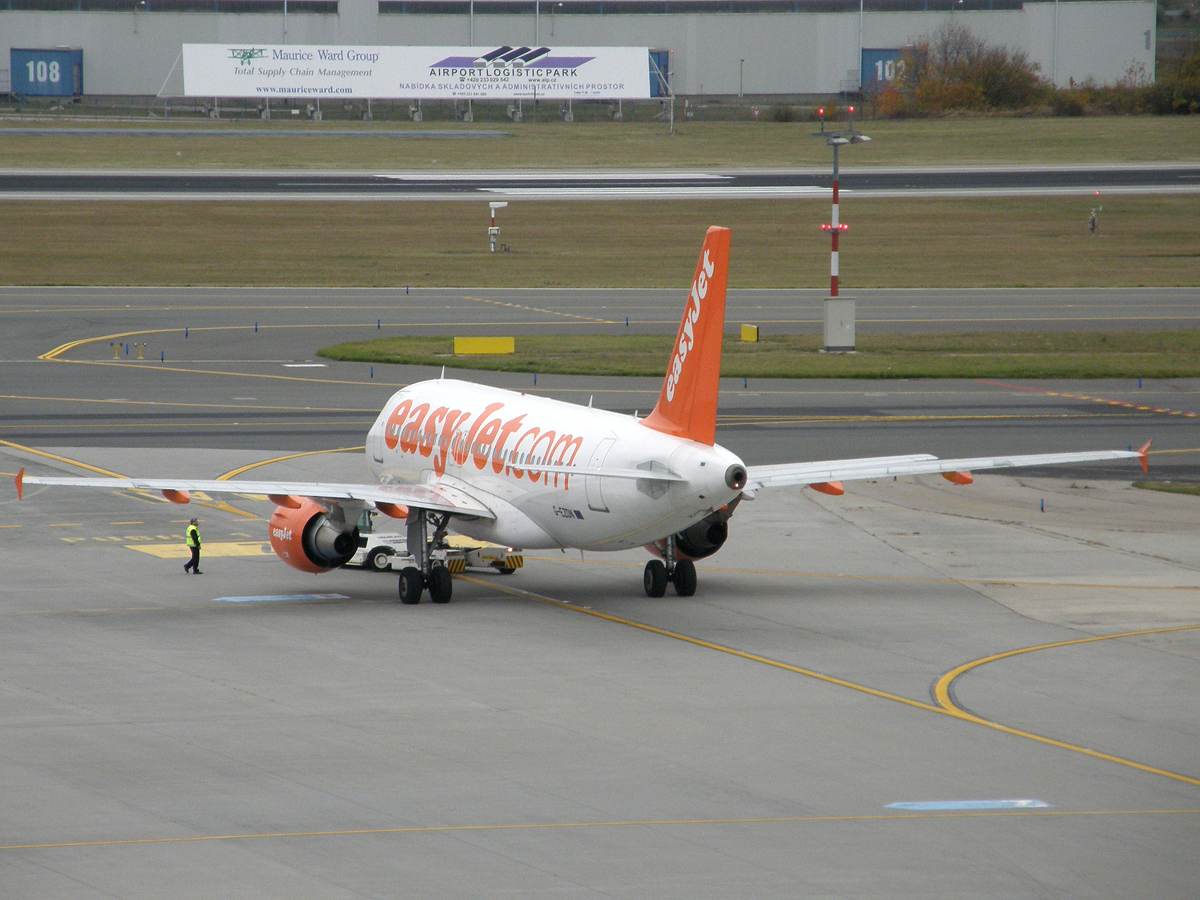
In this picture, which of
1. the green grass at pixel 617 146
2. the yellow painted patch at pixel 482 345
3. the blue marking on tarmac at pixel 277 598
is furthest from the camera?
the green grass at pixel 617 146

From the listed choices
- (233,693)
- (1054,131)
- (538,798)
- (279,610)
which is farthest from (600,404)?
(1054,131)

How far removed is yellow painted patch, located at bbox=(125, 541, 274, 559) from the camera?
38688 mm

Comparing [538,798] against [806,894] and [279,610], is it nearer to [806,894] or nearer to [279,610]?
[806,894]

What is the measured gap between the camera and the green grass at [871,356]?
68.1 meters

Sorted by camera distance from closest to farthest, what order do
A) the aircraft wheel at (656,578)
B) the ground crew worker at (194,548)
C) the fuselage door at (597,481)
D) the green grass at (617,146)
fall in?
1. the fuselage door at (597,481)
2. the aircraft wheel at (656,578)
3. the ground crew worker at (194,548)
4. the green grass at (617,146)

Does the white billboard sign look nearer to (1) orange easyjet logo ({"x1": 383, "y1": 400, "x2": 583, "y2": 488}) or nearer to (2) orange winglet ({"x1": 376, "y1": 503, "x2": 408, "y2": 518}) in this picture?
(1) orange easyjet logo ({"x1": 383, "y1": 400, "x2": 583, "y2": 488})

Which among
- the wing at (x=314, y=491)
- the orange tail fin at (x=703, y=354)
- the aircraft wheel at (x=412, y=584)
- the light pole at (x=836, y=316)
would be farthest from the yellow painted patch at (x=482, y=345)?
the orange tail fin at (x=703, y=354)

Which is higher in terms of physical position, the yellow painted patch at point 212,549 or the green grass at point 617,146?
the green grass at point 617,146

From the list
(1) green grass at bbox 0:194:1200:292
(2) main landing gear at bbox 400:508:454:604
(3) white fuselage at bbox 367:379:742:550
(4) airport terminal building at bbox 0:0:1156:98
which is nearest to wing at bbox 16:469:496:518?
(2) main landing gear at bbox 400:508:454:604

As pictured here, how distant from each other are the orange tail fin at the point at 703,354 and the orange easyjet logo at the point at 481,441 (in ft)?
9.03

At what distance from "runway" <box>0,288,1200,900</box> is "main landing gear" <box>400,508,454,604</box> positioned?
448 mm

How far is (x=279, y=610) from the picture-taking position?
32844mm

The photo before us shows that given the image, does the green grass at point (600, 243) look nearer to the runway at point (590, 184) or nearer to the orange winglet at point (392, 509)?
the runway at point (590, 184)

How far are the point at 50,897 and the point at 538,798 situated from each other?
6332 mm
